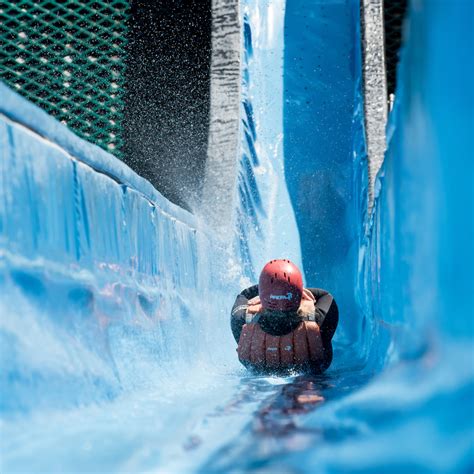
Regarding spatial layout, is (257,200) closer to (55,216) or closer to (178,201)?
(178,201)

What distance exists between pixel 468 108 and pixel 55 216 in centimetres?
108

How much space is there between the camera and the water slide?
1.00 meters

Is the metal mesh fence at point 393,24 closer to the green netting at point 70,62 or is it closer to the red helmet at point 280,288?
the green netting at point 70,62

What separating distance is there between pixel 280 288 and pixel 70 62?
11.0 ft

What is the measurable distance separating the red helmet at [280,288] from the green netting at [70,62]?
2.72 m

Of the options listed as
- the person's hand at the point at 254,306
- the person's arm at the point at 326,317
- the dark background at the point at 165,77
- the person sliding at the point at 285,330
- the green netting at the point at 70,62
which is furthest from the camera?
the dark background at the point at 165,77

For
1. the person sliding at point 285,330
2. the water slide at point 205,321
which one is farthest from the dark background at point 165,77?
the person sliding at point 285,330

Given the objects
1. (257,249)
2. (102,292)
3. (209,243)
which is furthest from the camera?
(257,249)

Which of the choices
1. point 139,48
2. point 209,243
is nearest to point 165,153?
point 139,48

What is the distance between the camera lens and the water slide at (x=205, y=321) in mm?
1001

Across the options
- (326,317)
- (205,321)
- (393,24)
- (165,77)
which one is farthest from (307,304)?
(393,24)

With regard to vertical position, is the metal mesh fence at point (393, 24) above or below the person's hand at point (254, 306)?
above

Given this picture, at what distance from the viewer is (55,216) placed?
177 cm

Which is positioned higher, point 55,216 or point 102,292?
point 55,216
